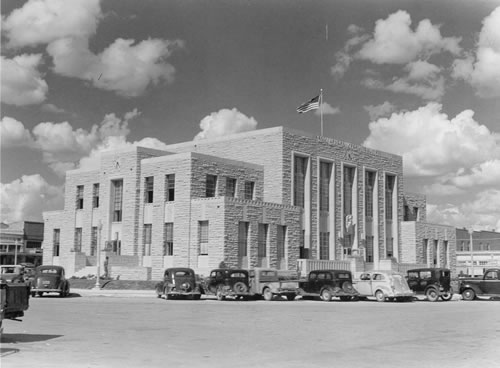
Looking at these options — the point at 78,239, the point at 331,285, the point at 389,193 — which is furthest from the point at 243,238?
the point at 389,193

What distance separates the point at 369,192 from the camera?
210ft

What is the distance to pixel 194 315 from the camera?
23.1 metres

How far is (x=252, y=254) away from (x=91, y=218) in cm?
1719

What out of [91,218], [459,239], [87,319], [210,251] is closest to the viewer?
[87,319]

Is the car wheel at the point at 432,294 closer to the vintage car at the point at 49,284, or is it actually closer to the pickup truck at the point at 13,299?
the vintage car at the point at 49,284

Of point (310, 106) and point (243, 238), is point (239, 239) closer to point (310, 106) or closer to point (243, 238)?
point (243, 238)

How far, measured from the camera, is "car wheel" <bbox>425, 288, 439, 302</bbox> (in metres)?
37.0

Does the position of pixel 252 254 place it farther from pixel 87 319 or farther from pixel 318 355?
pixel 318 355

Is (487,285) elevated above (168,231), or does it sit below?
below

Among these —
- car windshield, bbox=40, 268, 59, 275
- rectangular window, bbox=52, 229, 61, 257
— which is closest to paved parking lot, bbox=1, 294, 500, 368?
car windshield, bbox=40, 268, 59, 275

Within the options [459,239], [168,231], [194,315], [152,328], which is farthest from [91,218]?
[459,239]

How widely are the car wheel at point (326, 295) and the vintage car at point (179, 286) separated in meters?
6.79

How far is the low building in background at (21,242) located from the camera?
113m

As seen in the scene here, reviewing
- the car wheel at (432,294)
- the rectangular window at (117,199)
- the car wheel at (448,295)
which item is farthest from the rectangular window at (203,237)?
the car wheel at (448,295)
